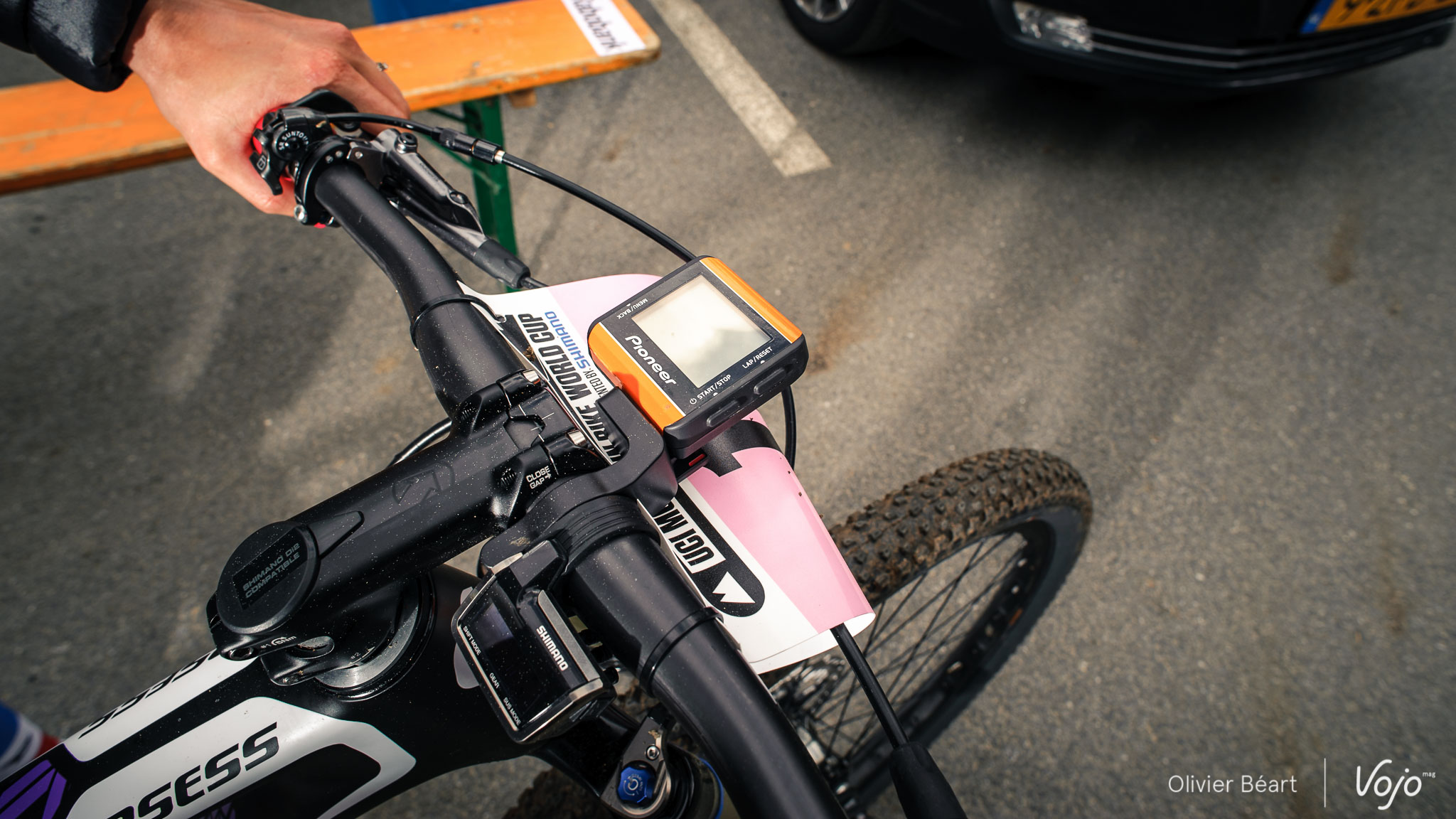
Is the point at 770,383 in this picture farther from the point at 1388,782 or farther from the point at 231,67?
the point at 1388,782

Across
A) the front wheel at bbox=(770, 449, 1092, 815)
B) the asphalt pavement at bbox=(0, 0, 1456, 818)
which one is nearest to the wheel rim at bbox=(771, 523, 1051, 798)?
the front wheel at bbox=(770, 449, 1092, 815)

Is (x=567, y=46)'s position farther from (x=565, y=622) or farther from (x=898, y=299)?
(x=565, y=622)

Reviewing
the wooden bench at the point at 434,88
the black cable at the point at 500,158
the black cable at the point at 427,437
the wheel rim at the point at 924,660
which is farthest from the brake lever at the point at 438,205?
the wooden bench at the point at 434,88

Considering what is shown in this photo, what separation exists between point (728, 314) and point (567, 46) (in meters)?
1.56

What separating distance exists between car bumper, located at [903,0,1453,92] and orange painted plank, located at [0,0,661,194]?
128cm

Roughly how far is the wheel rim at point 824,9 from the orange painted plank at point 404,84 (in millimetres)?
1261

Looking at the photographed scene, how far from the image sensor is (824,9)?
304 centimetres

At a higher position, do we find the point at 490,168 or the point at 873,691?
the point at 873,691

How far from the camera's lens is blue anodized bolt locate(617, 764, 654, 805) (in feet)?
2.21

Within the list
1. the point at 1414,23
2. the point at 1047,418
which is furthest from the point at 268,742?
the point at 1414,23

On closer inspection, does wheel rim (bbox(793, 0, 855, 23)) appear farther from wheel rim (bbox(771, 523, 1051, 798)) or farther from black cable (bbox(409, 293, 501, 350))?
black cable (bbox(409, 293, 501, 350))

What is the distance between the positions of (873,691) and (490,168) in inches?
68.7

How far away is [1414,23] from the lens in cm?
258

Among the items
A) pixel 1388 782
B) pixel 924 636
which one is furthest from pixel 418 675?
pixel 1388 782
